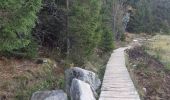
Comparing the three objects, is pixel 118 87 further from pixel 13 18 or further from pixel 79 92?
pixel 13 18

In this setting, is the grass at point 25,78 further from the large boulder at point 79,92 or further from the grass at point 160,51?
the grass at point 160,51

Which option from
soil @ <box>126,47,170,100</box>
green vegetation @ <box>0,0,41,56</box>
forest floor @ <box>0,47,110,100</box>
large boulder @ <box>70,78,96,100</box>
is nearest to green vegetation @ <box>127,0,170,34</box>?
soil @ <box>126,47,170,100</box>

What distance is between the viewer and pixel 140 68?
1894 cm

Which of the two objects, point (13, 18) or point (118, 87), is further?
point (118, 87)

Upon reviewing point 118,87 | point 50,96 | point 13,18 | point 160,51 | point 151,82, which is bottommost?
point 160,51

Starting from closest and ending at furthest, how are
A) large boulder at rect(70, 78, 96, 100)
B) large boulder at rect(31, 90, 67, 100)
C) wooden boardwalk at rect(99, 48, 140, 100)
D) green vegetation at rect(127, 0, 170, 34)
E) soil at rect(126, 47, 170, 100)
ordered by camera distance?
large boulder at rect(31, 90, 67, 100) < large boulder at rect(70, 78, 96, 100) < wooden boardwalk at rect(99, 48, 140, 100) < soil at rect(126, 47, 170, 100) < green vegetation at rect(127, 0, 170, 34)

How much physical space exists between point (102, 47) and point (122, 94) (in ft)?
53.5

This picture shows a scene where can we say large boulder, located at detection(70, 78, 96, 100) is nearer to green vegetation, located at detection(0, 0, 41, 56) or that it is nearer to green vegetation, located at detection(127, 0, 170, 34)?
green vegetation, located at detection(0, 0, 41, 56)

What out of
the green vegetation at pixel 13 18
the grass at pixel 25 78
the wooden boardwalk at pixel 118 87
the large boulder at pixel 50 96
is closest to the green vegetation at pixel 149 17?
the wooden boardwalk at pixel 118 87

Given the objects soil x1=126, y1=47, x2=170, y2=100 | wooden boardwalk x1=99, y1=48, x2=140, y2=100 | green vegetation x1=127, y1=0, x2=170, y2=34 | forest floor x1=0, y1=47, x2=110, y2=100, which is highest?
forest floor x1=0, y1=47, x2=110, y2=100

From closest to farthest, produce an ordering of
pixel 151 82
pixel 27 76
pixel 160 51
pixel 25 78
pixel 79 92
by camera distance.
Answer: pixel 79 92 → pixel 25 78 → pixel 27 76 → pixel 151 82 → pixel 160 51

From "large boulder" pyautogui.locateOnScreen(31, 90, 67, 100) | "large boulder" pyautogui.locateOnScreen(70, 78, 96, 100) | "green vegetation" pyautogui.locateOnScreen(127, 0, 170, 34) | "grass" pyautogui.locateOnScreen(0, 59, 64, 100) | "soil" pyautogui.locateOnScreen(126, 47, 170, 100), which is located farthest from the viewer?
"green vegetation" pyautogui.locateOnScreen(127, 0, 170, 34)

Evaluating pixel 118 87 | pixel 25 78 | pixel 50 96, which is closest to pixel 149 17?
pixel 118 87

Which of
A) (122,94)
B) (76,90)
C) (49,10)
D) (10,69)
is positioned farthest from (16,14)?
(49,10)
